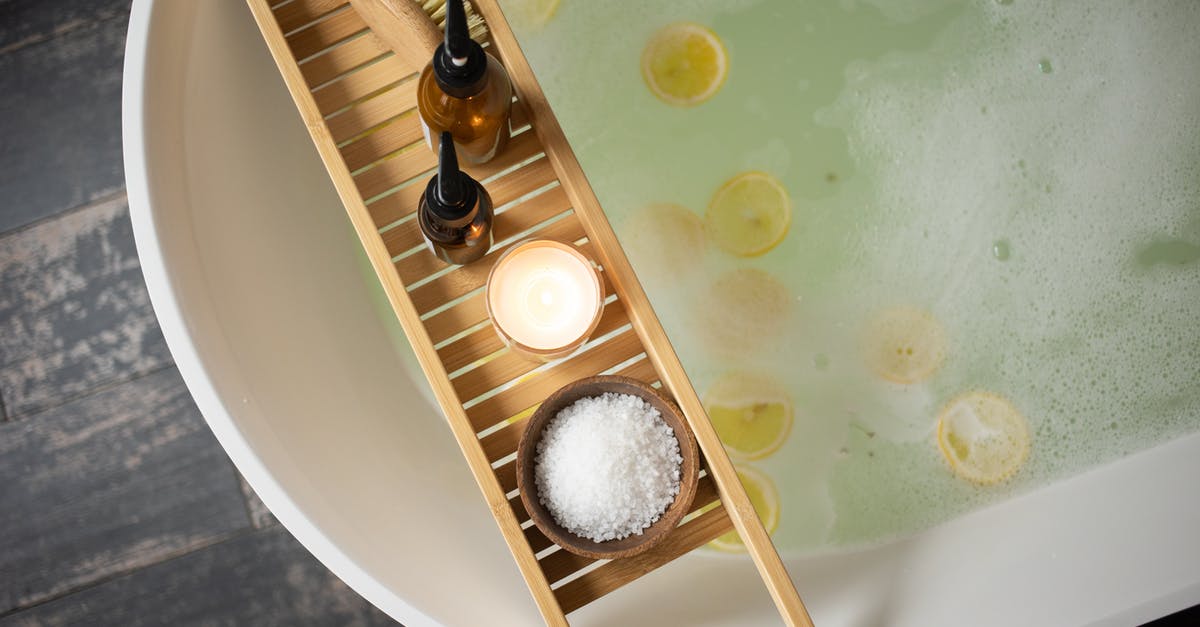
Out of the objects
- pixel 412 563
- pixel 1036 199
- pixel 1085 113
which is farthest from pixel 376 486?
pixel 1085 113

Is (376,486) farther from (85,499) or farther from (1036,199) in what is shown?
(1036,199)

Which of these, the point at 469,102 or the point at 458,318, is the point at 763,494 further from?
the point at 469,102

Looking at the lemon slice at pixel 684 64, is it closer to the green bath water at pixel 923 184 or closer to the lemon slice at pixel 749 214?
the green bath water at pixel 923 184

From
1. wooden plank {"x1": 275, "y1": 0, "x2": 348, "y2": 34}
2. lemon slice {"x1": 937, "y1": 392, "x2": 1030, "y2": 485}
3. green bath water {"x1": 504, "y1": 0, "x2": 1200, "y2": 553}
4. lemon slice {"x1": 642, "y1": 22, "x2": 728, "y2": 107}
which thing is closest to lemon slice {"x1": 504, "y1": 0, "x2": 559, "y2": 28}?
green bath water {"x1": 504, "y1": 0, "x2": 1200, "y2": 553}

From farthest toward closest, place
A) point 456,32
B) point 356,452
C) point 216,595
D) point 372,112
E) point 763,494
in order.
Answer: point 216,595 < point 763,494 < point 356,452 < point 372,112 < point 456,32

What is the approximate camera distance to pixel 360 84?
0.83m

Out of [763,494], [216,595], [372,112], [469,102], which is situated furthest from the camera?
[216,595]

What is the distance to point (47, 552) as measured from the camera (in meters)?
1.36

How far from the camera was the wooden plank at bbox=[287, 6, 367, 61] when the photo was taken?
84 centimetres

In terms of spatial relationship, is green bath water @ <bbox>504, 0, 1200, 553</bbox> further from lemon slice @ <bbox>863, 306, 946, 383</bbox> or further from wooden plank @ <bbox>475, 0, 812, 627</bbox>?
wooden plank @ <bbox>475, 0, 812, 627</bbox>

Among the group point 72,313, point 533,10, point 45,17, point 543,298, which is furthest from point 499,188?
point 45,17

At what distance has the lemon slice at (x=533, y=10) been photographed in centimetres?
132

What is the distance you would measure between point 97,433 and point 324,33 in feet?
3.22

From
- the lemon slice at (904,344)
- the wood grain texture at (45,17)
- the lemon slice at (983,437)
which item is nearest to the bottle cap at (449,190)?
the lemon slice at (904,344)
